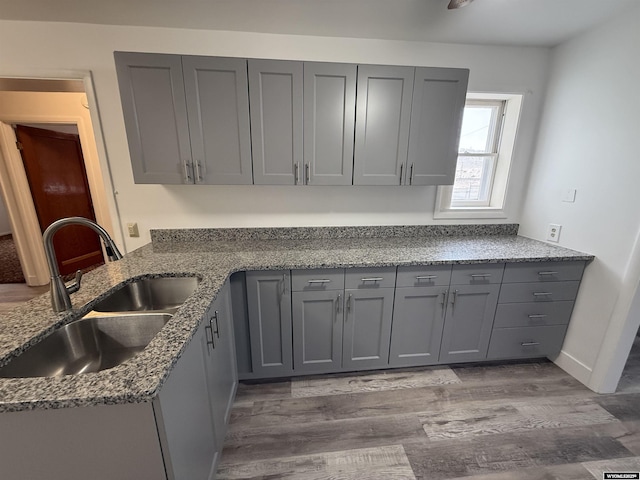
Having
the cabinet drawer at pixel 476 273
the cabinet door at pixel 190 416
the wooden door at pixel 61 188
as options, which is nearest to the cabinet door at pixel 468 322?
the cabinet drawer at pixel 476 273

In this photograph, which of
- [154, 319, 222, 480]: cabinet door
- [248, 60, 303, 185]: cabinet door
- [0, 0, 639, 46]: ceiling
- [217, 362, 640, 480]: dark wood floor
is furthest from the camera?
[248, 60, 303, 185]: cabinet door

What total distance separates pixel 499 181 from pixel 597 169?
63cm

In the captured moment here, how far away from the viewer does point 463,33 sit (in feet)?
5.89

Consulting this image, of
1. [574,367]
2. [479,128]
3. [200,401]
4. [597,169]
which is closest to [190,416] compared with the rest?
[200,401]

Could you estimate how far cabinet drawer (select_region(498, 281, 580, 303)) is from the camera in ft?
5.94

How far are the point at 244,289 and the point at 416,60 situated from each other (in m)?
2.12

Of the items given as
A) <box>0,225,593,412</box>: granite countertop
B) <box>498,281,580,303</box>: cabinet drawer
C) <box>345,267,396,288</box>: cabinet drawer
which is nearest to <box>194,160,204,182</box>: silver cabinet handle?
<box>0,225,593,412</box>: granite countertop

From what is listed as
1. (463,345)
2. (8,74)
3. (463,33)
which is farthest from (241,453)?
(463,33)

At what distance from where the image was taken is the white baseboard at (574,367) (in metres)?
1.81

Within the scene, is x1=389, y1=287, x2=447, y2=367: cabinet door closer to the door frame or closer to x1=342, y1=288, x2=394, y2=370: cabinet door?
x1=342, y1=288, x2=394, y2=370: cabinet door

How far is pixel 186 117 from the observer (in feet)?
5.24

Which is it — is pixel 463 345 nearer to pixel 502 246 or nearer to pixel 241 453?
pixel 502 246

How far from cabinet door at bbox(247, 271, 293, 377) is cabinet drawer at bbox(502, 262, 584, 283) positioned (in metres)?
1.56

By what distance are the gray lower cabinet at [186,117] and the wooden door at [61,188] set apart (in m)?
2.49
